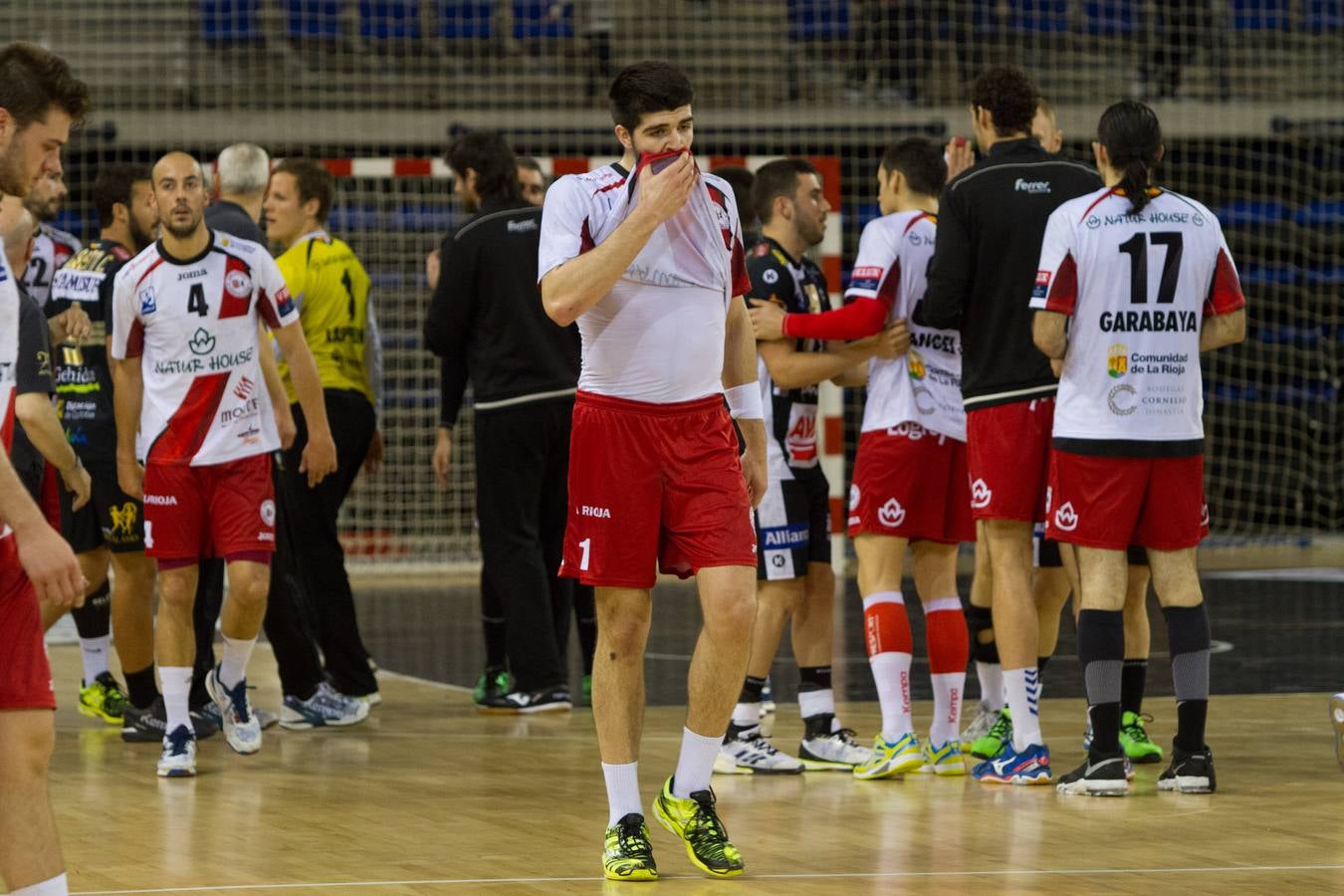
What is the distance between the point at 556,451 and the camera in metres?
7.84

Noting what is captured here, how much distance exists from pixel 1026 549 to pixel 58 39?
1190 cm

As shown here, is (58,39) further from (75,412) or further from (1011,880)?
(1011,880)

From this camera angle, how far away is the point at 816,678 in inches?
247

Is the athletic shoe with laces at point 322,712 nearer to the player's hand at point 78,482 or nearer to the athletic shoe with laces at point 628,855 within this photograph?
the player's hand at point 78,482

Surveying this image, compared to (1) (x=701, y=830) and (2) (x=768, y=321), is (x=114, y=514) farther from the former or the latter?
(1) (x=701, y=830)

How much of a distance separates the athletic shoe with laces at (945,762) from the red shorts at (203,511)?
7.45ft

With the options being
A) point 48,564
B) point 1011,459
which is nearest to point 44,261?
point 1011,459

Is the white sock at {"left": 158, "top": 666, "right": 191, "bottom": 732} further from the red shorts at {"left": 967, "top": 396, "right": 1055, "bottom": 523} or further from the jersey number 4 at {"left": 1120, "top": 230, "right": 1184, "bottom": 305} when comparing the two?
the jersey number 4 at {"left": 1120, "top": 230, "right": 1184, "bottom": 305}

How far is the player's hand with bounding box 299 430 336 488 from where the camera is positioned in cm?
666

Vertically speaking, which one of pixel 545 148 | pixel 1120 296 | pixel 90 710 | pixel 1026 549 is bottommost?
pixel 90 710

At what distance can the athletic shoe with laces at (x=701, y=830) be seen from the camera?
450 cm

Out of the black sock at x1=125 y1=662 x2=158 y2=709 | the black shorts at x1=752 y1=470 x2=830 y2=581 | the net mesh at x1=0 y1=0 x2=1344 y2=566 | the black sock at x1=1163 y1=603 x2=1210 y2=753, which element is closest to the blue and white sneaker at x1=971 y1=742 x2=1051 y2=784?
the black sock at x1=1163 y1=603 x2=1210 y2=753

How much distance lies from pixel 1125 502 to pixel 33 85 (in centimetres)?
336

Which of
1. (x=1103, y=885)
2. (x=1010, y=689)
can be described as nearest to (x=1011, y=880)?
(x=1103, y=885)
